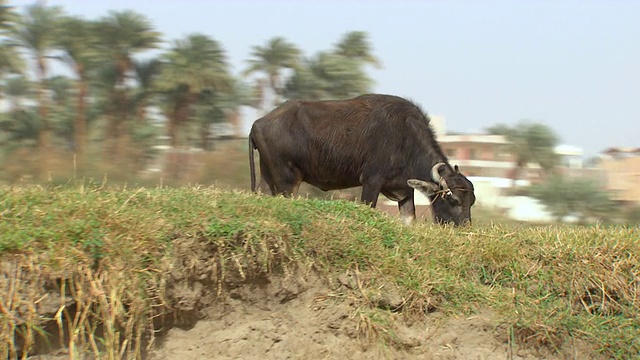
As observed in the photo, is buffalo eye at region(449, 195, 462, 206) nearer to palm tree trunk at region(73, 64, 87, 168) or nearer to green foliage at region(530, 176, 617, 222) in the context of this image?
green foliage at region(530, 176, 617, 222)

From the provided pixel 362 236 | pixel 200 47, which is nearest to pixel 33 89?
pixel 200 47

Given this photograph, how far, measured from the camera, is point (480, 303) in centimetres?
727

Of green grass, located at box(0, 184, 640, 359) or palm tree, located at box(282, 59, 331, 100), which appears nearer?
green grass, located at box(0, 184, 640, 359)

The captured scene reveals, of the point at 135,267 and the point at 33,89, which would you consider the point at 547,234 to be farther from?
the point at 33,89

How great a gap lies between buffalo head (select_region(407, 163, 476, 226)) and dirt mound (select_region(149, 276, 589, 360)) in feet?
10.9

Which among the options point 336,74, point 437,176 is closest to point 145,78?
point 336,74

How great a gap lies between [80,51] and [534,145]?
1434 centimetres

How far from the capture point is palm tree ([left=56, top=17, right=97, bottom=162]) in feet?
75.0

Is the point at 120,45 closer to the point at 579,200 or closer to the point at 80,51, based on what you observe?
the point at 80,51

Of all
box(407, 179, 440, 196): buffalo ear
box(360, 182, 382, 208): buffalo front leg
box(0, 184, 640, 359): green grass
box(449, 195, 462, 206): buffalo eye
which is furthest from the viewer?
box(360, 182, 382, 208): buffalo front leg

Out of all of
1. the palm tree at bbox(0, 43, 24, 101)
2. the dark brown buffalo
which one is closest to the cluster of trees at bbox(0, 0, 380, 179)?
the palm tree at bbox(0, 43, 24, 101)

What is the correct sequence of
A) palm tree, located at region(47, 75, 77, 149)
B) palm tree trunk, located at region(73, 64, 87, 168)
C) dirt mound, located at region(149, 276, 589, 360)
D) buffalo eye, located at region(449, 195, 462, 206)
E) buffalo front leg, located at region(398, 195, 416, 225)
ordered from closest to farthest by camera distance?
dirt mound, located at region(149, 276, 589, 360) < buffalo eye, located at region(449, 195, 462, 206) < buffalo front leg, located at region(398, 195, 416, 225) < palm tree trunk, located at region(73, 64, 87, 168) < palm tree, located at region(47, 75, 77, 149)

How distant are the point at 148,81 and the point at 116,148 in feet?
9.55

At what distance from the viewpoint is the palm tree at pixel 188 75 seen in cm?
2316
